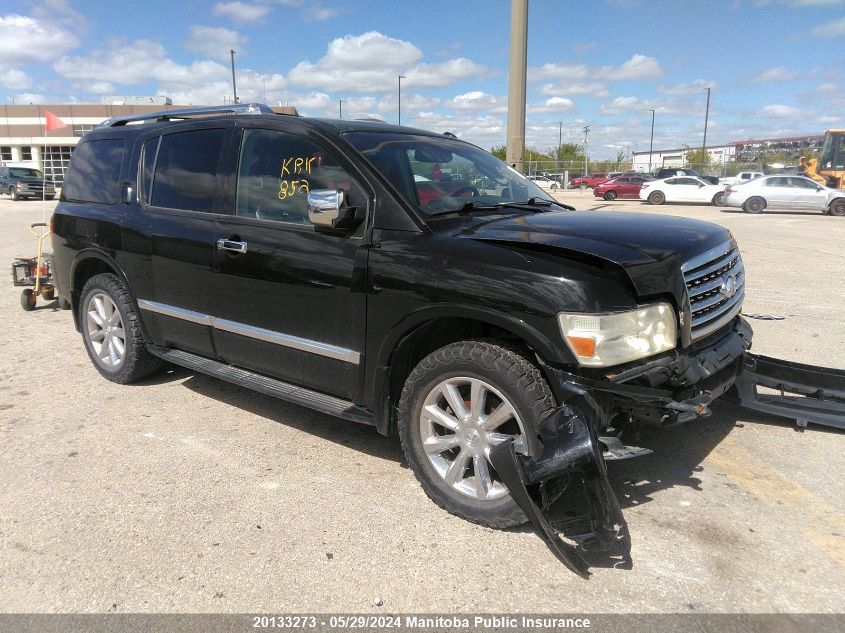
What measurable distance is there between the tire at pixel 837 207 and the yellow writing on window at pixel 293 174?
26239 mm

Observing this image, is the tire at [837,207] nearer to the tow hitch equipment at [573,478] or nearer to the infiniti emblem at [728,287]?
the infiniti emblem at [728,287]

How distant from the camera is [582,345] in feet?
8.65

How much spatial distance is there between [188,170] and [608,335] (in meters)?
3.05

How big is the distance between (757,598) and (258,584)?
2.01m

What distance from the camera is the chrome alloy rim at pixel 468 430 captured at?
2.92 meters

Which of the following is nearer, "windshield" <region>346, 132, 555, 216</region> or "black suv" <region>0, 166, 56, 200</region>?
"windshield" <region>346, 132, 555, 216</region>

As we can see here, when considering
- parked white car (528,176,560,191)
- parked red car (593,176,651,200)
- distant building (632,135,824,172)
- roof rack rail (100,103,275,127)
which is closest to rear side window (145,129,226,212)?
roof rack rail (100,103,275,127)

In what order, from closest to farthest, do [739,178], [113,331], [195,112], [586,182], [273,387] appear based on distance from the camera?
[273,387], [195,112], [113,331], [739,178], [586,182]

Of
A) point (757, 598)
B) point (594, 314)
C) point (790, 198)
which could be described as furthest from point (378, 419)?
point (790, 198)

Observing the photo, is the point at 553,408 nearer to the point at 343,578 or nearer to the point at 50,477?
the point at 343,578

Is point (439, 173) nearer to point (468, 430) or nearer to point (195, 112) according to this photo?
point (468, 430)

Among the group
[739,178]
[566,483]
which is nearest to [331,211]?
[566,483]

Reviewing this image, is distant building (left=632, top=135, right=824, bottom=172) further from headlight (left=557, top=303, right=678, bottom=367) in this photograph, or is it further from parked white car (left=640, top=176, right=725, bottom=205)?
headlight (left=557, top=303, right=678, bottom=367)

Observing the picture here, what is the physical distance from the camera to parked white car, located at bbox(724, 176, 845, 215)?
24125 millimetres
